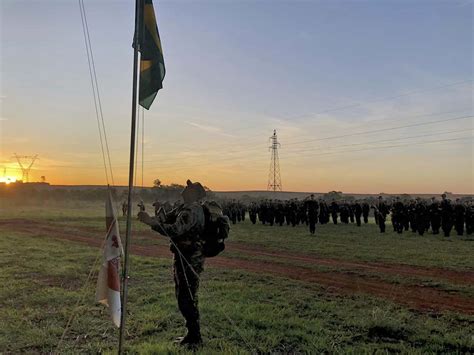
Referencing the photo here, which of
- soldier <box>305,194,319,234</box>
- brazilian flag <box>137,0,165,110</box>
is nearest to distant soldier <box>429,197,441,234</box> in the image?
soldier <box>305,194,319,234</box>

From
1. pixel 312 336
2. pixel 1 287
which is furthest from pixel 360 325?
pixel 1 287

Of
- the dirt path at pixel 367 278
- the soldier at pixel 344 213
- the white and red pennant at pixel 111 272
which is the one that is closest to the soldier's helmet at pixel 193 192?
the white and red pennant at pixel 111 272

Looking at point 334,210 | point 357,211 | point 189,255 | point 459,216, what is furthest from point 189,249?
point 334,210

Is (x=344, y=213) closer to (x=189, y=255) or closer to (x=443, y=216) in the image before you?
(x=443, y=216)

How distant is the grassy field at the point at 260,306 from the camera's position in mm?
5703

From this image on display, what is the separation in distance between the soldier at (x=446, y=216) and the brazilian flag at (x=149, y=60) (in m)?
20.6

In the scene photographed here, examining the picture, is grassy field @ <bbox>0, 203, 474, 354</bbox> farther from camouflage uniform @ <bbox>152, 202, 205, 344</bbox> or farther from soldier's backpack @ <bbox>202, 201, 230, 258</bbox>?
soldier's backpack @ <bbox>202, 201, 230, 258</bbox>

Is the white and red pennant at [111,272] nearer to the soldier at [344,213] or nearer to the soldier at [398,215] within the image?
the soldier at [398,215]

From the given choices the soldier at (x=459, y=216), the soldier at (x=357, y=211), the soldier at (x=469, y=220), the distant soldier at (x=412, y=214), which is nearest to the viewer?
the soldier at (x=469, y=220)

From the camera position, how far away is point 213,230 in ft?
17.4

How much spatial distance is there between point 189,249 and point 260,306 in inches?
107

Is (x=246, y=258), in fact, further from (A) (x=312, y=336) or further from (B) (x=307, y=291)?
(A) (x=312, y=336)

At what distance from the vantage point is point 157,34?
4477mm

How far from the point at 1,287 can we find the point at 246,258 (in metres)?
7.04
